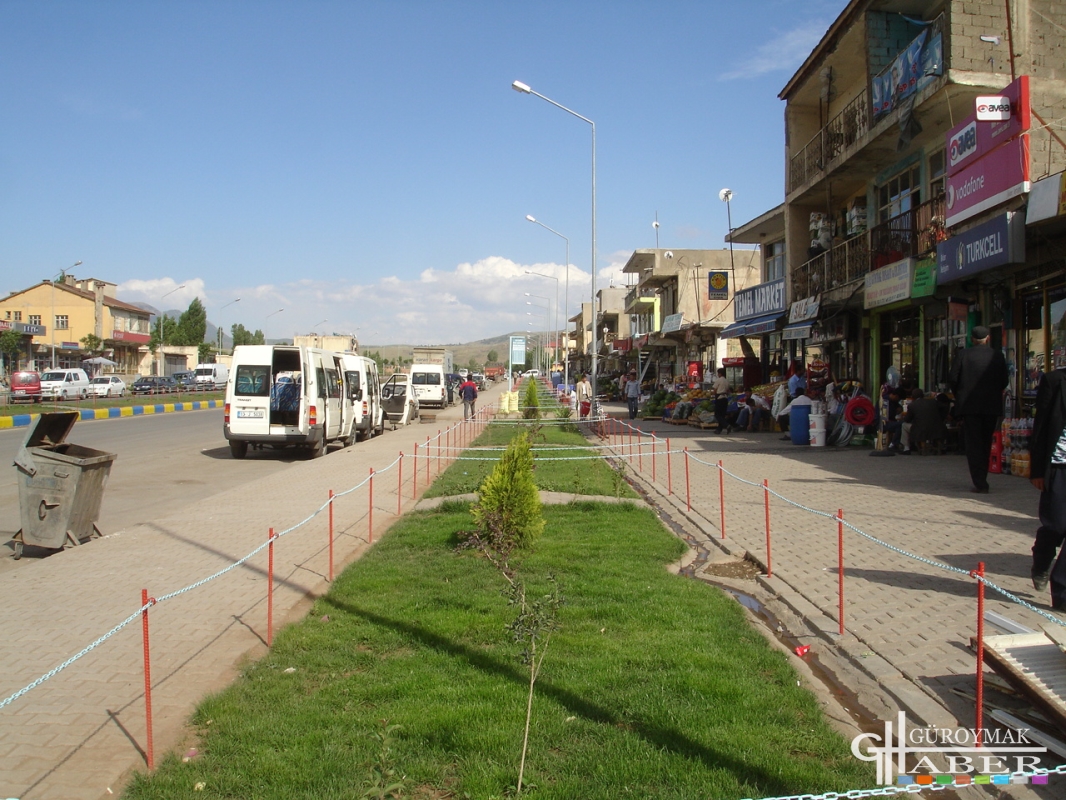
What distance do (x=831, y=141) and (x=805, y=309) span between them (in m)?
4.23

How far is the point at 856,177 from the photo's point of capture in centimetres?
2114

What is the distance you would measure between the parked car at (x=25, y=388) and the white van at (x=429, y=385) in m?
19.3

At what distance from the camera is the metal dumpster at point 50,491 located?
8.86m

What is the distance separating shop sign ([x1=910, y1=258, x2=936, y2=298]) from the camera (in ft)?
48.7

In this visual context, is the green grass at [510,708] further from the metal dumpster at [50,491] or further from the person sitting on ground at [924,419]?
the person sitting on ground at [924,419]

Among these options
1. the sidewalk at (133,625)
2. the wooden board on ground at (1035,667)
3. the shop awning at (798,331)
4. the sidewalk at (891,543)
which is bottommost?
the sidewalk at (133,625)

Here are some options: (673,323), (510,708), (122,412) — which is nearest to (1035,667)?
(510,708)

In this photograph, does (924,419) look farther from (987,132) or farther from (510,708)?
(510,708)

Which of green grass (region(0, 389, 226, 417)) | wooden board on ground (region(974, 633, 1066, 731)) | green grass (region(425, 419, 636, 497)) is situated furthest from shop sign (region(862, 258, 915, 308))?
green grass (region(0, 389, 226, 417))

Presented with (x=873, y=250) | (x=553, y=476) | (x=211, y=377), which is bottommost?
(x=553, y=476)

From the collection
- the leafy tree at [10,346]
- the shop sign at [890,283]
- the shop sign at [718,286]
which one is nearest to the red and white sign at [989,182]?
the shop sign at [890,283]

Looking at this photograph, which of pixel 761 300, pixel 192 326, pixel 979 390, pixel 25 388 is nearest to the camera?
pixel 979 390

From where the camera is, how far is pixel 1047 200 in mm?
11078

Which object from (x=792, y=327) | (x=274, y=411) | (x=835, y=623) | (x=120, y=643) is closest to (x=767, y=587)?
(x=835, y=623)
